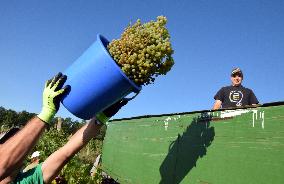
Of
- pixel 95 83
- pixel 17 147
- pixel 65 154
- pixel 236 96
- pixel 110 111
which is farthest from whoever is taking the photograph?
pixel 236 96

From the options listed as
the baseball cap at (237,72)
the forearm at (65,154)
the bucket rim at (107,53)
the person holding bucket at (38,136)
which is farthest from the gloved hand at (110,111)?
the baseball cap at (237,72)

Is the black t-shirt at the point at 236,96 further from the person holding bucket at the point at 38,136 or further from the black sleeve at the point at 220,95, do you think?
the person holding bucket at the point at 38,136

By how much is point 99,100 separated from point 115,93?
161 millimetres

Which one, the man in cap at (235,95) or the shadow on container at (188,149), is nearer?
the shadow on container at (188,149)

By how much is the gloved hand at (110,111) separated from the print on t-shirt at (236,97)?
3.08 metres

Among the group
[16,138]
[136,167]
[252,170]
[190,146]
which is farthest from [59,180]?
[252,170]

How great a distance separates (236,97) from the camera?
6004 millimetres

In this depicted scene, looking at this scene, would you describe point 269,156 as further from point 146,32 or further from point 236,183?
point 146,32

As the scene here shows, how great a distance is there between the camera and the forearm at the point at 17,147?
2906mm

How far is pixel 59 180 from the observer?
6781mm

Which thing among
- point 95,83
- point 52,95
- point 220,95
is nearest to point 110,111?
point 95,83

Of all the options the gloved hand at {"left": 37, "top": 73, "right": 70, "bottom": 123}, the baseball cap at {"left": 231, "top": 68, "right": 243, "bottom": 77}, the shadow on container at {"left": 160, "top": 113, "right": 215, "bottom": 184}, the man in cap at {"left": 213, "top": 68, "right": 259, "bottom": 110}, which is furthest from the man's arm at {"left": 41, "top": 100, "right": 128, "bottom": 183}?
the baseball cap at {"left": 231, "top": 68, "right": 243, "bottom": 77}

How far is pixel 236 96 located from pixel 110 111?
3.15 m

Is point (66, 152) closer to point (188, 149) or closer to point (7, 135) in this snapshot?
point (7, 135)
